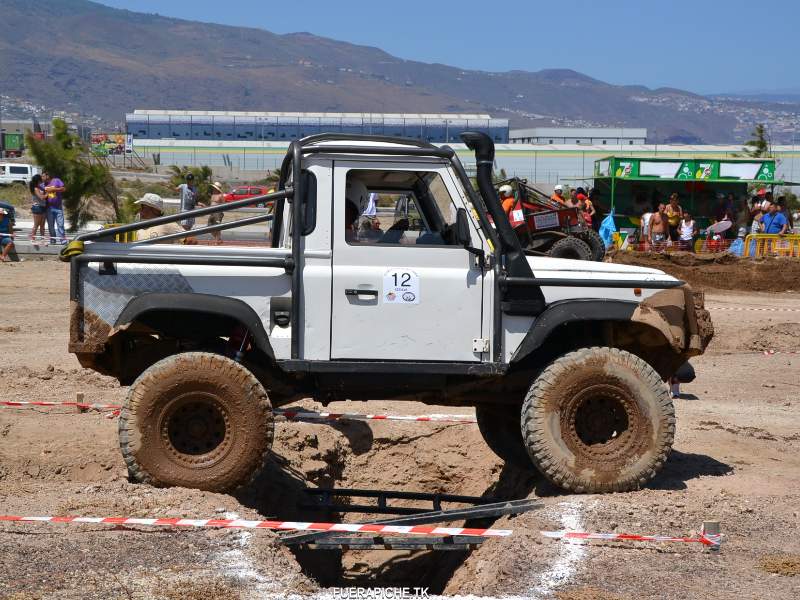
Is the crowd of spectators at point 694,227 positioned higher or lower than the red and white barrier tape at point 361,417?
higher

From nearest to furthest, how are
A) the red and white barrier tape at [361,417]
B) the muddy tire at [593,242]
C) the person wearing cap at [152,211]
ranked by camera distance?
the red and white barrier tape at [361,417]
the person wearing cap at [152,211]
the muddy tire at [593,242]

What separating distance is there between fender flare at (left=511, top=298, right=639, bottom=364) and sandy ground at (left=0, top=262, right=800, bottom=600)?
1.03m

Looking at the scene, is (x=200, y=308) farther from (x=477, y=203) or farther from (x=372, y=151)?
(x=477, y=203)

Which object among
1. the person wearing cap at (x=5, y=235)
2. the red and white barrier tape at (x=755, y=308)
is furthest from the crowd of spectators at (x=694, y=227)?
the person wearing cap at (x=5, y=235)

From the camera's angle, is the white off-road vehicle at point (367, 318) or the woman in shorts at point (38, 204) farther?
the woman in shorts at point (38, 204)

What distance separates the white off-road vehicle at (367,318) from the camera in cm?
700

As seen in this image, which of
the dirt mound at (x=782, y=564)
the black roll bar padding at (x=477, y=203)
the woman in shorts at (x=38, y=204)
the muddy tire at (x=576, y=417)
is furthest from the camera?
the woman in shorts at (x=38, y=204)

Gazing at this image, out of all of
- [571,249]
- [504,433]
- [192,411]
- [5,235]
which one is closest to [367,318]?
[192,411]

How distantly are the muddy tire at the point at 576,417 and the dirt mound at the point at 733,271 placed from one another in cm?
1329

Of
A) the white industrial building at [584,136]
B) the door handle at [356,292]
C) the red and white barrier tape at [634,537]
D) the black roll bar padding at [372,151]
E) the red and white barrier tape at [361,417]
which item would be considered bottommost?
the red and white barrier tape at [634,537]

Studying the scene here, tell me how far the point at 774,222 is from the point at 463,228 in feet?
55.9

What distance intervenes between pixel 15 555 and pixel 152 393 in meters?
1.42

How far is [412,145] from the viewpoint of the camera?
7.43 metres

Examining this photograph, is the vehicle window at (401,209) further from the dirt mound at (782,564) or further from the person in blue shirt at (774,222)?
the person in blue shirt at (774,222)
